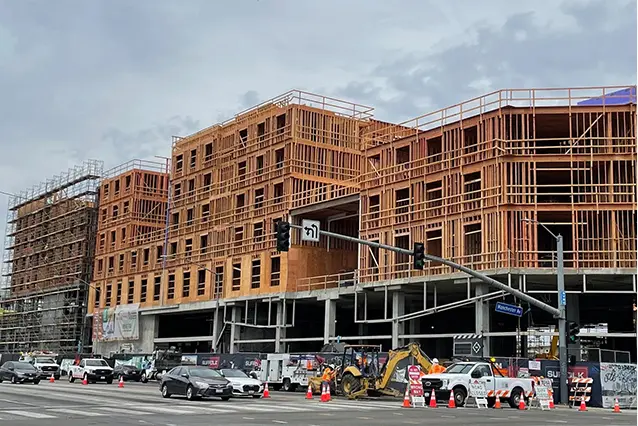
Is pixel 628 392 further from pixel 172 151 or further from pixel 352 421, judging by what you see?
pixel 172 151

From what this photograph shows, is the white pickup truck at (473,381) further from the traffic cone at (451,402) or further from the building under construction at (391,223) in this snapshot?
the building under construction at (391,223)

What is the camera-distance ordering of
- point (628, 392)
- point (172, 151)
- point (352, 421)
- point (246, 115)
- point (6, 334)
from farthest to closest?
1. point (6, 334)
2. point (172, 151)
3. point (246, 115)
4. point (628, 392)
5. point (352, 421)

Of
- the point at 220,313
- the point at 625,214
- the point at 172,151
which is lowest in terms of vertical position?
the point at 220,313

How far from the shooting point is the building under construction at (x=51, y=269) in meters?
87.6

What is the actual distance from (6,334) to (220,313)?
43146mm

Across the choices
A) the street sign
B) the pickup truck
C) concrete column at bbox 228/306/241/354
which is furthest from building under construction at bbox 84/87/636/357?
the street sign

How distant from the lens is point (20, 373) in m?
43.3

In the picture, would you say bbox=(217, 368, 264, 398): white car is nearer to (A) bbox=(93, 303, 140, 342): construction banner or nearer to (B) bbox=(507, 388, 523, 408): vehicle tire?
(B) bbox=(507, 388, 523, 408): vehicle tire

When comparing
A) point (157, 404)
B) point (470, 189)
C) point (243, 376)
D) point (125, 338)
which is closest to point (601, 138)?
point (470, 189)

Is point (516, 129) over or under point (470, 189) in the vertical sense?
over

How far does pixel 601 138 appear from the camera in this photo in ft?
143

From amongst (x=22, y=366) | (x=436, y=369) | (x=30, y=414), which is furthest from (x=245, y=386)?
(x=22, y=366)

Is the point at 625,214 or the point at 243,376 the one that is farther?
the point at 625,214

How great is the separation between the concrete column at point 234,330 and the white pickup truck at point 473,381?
33.1 meters
